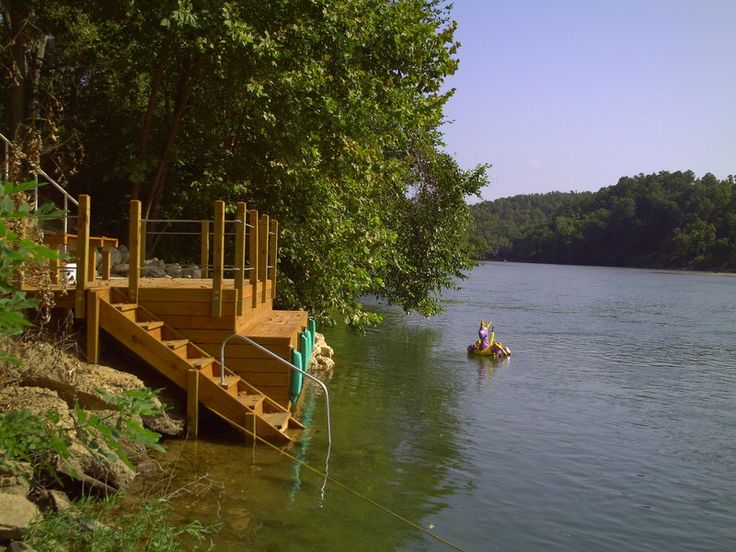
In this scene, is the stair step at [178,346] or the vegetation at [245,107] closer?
the stair step at [178,346]

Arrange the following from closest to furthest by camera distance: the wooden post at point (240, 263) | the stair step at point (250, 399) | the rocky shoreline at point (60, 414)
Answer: the rocky shoreline at point (60, 414) → the stair step at point (250, 399) → the wooden post at point (240, 263)

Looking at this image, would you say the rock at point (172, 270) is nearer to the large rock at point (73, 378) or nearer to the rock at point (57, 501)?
the large rock at point (73, 378)

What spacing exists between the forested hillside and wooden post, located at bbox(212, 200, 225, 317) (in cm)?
10442

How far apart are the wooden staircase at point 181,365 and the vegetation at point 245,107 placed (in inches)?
147

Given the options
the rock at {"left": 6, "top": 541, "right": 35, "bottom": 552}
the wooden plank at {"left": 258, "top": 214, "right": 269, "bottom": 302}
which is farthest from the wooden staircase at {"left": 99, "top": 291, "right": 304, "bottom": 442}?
the rock at {"left": 6, "top": 541, "right": 35, "bottom": 552}

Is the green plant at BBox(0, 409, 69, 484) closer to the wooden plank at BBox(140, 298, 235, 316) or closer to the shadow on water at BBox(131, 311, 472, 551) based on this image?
the shadow on water at BBox(131, 311, 472, 551)

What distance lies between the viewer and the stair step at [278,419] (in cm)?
911

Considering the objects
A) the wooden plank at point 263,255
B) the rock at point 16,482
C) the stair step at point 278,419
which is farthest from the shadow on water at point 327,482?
the wooden plank at point 263,255

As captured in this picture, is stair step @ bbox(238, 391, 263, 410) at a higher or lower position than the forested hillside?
lower

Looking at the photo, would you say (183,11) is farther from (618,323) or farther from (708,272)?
(708,272)

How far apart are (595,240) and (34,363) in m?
143

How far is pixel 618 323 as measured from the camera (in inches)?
1430

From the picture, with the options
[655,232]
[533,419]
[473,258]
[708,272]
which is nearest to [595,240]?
[655,232]

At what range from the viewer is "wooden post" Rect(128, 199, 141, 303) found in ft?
29.0
